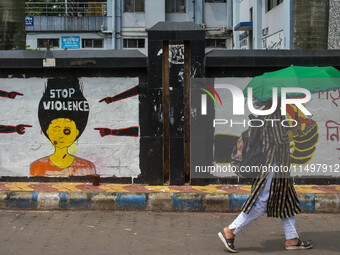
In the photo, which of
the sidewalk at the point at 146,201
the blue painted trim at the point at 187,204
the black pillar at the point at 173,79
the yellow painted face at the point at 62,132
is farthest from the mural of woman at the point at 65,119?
the blue painted trim at the point at 187,204

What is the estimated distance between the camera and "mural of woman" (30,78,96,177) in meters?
8.62

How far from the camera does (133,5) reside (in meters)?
34.9

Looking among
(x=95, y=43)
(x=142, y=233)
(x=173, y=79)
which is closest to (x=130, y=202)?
(x=142, y=233)

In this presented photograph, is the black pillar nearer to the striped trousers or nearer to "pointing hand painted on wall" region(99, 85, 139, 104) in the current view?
"pointing hand painted on wall" region(99, 85, 139, 104)

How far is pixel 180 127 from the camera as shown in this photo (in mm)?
8445

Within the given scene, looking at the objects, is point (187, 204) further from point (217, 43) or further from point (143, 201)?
point (217, 43)

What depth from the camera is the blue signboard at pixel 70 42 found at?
1315 inches

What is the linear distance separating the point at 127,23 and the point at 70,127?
2677 centimetres

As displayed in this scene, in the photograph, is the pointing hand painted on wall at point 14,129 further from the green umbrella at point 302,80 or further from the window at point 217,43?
the window at point 217,43

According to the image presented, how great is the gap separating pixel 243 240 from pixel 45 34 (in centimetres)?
3135

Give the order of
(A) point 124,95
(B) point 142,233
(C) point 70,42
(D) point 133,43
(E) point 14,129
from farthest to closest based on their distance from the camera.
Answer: (D) point 133,43
(C) point 70,42
(E) point 14,129
(A) point 124,95
(B) point 142,233

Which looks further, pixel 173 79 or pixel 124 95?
pixel 124 95

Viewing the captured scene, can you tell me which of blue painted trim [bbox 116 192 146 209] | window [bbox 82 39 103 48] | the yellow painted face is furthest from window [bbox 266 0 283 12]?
blue painted trim [bbox 116 192 146 209]

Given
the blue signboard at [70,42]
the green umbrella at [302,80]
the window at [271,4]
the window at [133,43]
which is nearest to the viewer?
the green umbrella at [302,80]
